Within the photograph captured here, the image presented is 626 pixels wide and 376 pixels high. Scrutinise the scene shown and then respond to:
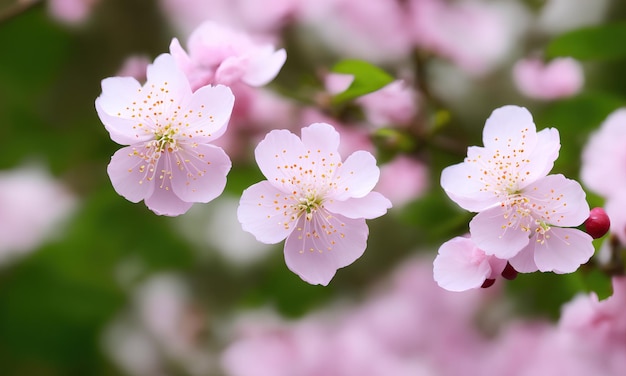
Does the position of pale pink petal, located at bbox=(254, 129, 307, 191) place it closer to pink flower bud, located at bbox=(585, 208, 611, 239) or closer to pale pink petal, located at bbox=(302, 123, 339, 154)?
pale pink petal, located at bbox=(302, 123, 339, 154)

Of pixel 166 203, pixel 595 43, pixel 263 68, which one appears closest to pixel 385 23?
pixel 595 43

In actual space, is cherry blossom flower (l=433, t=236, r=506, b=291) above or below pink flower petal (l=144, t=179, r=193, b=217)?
below

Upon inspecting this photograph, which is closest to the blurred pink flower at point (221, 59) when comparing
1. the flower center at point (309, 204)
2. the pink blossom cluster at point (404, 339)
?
the flower center at point (309, 204)

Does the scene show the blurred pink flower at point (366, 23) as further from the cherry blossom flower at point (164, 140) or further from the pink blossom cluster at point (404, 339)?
the cherry blossom flower at point (164, 140)

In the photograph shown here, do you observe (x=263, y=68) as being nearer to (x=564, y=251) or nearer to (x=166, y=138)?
(x=166, y=138)

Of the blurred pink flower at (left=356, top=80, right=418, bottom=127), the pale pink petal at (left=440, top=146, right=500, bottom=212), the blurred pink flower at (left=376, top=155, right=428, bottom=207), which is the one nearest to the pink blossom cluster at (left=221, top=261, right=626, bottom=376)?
the blurred pink flower at (left=376, top=155, right=428, bottom=207)
